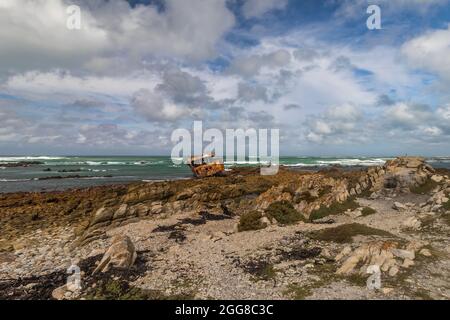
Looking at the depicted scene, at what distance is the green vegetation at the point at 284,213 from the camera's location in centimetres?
2227

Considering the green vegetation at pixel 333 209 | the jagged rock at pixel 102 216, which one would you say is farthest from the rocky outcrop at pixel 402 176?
the jagged rock at pixel 102 216

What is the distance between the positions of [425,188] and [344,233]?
18090 millimetres

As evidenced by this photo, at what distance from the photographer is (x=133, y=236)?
19.9m

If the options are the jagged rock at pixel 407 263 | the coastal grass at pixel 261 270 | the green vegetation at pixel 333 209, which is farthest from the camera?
the green vegetation at pixel 333 209

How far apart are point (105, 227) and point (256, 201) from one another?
13412 millimetres

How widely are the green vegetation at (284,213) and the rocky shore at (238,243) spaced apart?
0.36 feet

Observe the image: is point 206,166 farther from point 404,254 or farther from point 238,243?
point 404,254

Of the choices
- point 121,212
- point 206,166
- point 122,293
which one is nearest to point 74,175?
point 206,166

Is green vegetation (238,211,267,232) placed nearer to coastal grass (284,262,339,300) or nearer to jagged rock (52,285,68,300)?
coastal grass (284,262,339,300)

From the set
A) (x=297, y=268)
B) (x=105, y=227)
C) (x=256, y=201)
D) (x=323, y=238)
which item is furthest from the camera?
(x=256, y=201)

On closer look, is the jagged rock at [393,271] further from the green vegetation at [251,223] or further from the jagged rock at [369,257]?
the green vegetation at [251,223]

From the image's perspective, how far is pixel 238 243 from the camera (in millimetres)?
17531

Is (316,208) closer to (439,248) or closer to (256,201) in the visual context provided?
(256,201)
